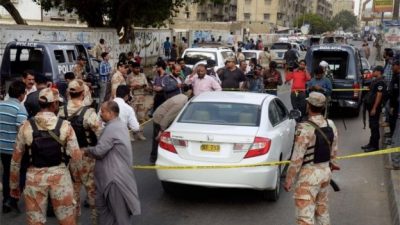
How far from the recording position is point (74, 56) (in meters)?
13.0

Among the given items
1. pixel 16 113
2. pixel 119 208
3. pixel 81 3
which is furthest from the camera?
pixel 81 3

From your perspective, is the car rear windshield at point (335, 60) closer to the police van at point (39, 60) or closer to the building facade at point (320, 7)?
the police van at point (39, 60)

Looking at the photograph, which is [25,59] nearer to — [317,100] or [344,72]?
[344,72]

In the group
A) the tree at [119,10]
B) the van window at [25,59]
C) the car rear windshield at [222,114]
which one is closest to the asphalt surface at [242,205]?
the car rear windshield at [222,114]

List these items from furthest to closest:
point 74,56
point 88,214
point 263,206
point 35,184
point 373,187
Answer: point 74,56, point 373,187, point 263,206, point 88,214, point 35,184

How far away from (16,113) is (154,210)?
2.16 meters

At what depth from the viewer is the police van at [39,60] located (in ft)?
38.1

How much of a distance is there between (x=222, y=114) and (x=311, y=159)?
248cm

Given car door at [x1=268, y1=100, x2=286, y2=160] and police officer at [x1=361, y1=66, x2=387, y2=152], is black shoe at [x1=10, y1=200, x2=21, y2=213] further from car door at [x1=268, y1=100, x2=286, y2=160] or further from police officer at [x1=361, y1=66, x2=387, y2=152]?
police officer at [x1=361, y1=66, x2=387, y2=152]

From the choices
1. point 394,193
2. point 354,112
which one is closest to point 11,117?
point 394,193

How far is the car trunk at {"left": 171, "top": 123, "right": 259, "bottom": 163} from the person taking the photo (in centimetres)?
678

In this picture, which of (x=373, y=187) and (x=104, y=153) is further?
(x=373, y=187)

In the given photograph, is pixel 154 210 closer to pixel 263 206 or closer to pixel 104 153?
pixel 263 206

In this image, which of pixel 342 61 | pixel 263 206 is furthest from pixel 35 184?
pixel 342 61
